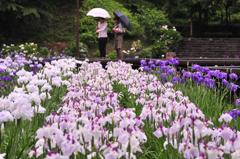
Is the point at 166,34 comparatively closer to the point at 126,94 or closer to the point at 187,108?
the point at 126,94

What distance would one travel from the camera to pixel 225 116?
3.36m

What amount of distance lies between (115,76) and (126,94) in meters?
0.90

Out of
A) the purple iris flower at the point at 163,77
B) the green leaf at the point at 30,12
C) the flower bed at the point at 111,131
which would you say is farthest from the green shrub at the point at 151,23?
the flower bed at the point at 111,131

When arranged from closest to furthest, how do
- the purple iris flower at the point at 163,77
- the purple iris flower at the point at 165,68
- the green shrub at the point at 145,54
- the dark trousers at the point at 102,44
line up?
the purple iris flower at the point at 163,77, the purple iris flower at the point at 165,68, the dark trousers at the point at 102,44, the green shrub at the point at 145,54

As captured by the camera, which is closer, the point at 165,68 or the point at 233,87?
the point at 233,87

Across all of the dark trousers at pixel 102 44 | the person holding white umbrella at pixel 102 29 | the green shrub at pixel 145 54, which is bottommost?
the green shrub at pixel 145 54

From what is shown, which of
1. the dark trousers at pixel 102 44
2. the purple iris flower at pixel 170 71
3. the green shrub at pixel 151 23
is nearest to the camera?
the purple iris flower at pixel 170 71

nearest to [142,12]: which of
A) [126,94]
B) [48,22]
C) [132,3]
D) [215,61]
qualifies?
[132,3]

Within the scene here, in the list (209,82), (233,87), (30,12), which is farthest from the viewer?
(30,12)

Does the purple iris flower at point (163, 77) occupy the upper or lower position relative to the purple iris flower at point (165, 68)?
lower

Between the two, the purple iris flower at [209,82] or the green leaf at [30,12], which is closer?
the purple iris flower at [209,82]

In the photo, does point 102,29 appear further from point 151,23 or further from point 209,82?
point 209,82

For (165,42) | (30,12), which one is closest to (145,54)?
(165,42)

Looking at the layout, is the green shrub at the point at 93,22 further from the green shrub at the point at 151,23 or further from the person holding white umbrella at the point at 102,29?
the person holding white umbrella at the point at 102,29
